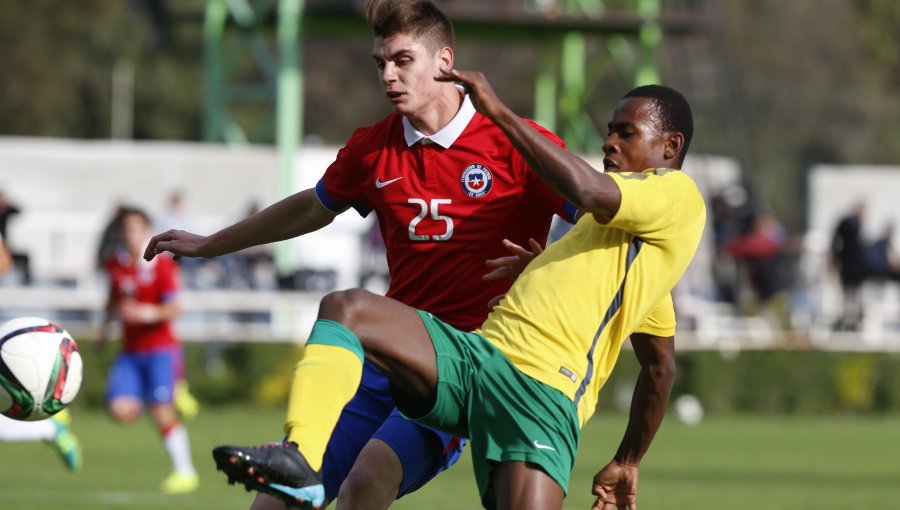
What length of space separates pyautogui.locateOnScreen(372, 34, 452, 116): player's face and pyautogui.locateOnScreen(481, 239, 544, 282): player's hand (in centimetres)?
60

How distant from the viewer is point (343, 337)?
5.01 m

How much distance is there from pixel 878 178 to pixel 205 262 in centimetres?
1299

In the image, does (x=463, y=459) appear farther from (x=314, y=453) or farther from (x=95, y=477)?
(x=314, y=453)

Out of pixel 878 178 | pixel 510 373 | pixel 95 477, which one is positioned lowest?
pixel 95 477

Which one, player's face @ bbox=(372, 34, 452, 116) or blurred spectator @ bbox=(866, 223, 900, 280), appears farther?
blurred spectator @ bbox=(866, 223, 900, 280)

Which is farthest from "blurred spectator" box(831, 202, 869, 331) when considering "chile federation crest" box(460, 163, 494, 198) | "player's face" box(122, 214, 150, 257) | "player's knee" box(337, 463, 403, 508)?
"player's knee" box(337, 463, 403, 508)

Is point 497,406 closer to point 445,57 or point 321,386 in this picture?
point 321,386

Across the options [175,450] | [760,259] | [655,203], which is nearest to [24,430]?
[175,450]

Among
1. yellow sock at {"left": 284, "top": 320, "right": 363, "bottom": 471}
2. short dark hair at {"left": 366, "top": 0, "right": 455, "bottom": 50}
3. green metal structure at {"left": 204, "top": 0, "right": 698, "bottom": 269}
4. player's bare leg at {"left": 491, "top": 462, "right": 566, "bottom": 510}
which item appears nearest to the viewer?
yellow sock at {"left": 284, "top": 320, "right": 363, "bottom": 471}

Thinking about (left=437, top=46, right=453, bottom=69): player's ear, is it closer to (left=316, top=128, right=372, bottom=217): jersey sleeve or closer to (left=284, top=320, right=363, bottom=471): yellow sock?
(left=316, top=128, right=372, bottom=217): jersey sleeve

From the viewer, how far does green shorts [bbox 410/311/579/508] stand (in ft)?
17.6

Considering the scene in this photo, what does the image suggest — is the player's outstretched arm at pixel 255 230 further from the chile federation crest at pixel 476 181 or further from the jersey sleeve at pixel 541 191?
the jersey sleeve at pixel 541 191

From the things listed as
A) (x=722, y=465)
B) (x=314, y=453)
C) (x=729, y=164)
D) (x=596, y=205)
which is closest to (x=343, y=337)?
(x=314, y=453)

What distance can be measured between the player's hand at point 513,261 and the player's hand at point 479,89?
807 millimetres
